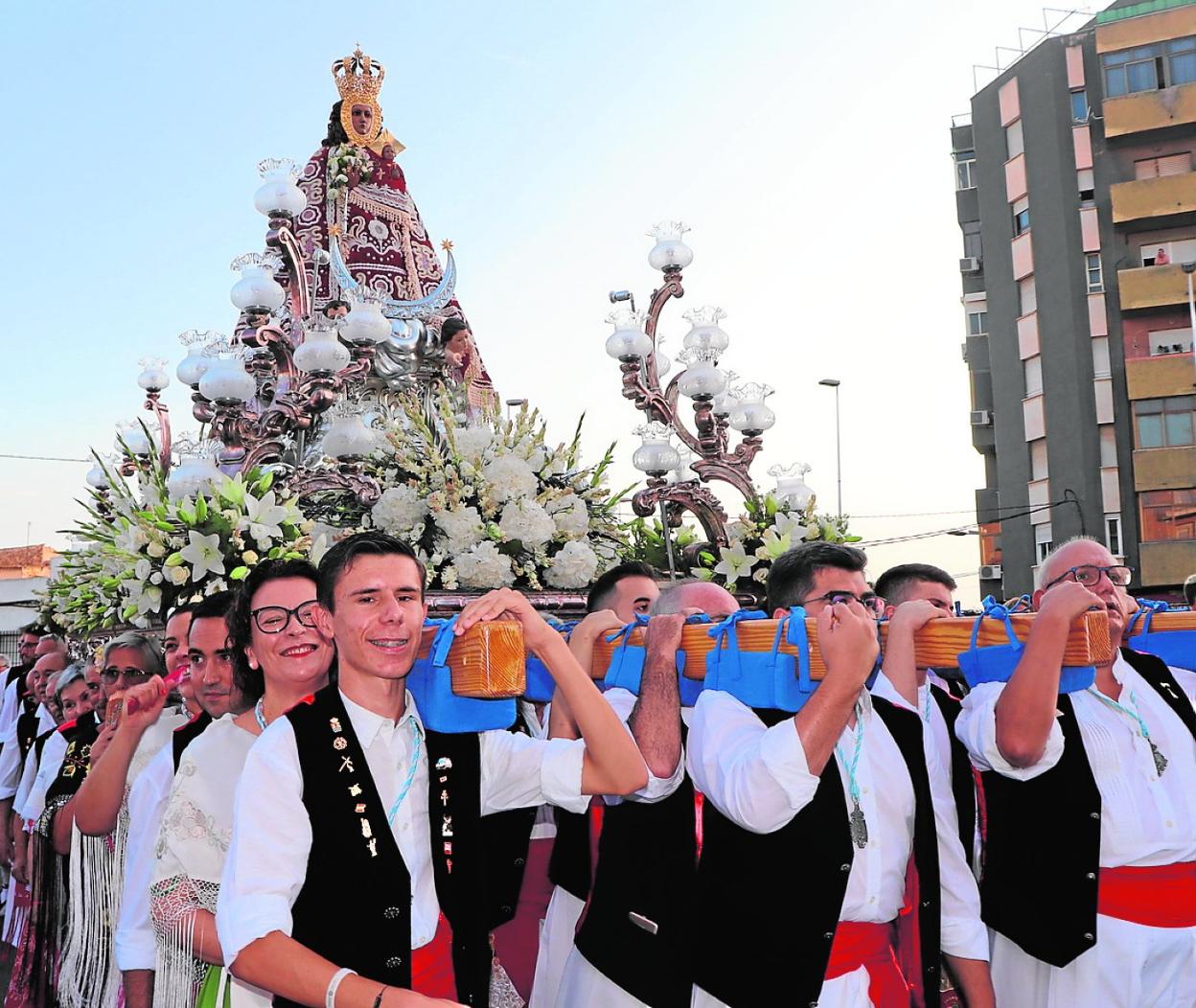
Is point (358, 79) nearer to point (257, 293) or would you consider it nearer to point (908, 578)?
point (257, 293)

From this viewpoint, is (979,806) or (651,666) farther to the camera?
(979,806)

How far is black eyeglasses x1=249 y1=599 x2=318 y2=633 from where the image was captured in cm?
304

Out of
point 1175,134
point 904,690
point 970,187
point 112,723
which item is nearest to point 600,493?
point 112,723

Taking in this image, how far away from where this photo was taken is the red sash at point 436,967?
7.64 feet

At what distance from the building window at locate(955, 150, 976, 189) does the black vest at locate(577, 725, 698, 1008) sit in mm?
30749

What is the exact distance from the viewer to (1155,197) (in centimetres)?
2633

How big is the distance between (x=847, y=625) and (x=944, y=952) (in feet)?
3.55

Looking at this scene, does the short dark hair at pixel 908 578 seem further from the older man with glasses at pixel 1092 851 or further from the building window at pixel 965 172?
the building window at pixel 965 172

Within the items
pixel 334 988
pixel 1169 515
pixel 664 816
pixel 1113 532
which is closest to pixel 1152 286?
pixel 1169 515

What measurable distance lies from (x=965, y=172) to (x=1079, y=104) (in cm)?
385

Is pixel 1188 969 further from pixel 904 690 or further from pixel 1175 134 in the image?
pixel 1175 134

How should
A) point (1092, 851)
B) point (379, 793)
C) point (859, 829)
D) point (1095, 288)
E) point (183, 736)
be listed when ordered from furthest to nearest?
point (1095, 288) → point (183, 736) → point (1092, 851) → point (859, 829) → point (379, 793)

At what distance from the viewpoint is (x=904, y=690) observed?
2938 mm

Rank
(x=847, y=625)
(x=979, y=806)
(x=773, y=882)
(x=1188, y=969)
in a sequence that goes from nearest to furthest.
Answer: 1. (x=847, y=625)
2. (x=773, y=882)
3. (x=1188, y=969)
4. (x=979, y=806)
